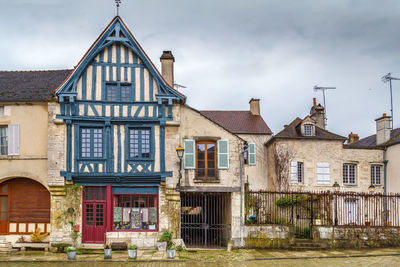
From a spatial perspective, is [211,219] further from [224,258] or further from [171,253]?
[171,253]

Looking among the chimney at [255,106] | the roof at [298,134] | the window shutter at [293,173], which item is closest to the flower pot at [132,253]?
the window shutter at [293,173]

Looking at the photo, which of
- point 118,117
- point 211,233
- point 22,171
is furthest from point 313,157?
point 22,171

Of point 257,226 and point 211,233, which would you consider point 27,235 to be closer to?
point 211,233

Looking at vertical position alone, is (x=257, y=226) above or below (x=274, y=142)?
below

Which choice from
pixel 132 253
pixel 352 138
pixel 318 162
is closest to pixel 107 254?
pixel 132 253

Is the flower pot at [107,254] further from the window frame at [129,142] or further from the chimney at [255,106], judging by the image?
the chimney at [255,106]

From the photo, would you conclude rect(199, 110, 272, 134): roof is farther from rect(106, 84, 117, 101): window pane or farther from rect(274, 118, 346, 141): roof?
rect(106, 84, 117, 101): window pane

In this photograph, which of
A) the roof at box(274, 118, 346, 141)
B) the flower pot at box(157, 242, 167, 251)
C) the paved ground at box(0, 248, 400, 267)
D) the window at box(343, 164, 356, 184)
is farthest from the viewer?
the window at box(343, 164, 356, 184)

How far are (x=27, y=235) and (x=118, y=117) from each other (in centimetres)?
584

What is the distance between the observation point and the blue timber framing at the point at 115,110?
48.0ft

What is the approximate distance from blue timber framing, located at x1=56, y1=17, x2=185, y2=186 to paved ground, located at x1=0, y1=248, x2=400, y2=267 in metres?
2.82

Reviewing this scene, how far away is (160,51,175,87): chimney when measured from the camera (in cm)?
1619

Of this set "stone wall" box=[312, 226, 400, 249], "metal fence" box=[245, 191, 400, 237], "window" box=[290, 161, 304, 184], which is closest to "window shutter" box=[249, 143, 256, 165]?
"window" box=[290, 161, 304, 184]

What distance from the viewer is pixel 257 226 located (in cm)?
1503
